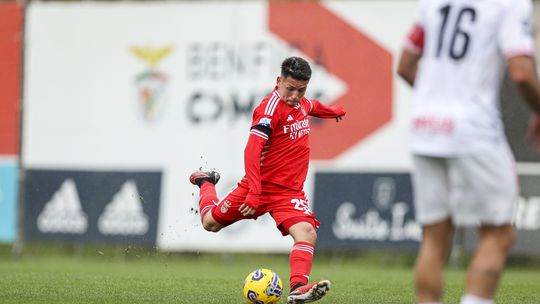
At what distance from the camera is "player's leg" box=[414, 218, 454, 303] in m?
5.03

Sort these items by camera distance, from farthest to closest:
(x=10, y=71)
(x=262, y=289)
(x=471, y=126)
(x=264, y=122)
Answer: (x=10, y=71), (x=264, y=122), (x=262, y=289), (x=471, y=126)

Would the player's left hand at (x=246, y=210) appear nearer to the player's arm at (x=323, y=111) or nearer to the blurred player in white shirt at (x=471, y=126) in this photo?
the player's arm at (x=323, y=111)

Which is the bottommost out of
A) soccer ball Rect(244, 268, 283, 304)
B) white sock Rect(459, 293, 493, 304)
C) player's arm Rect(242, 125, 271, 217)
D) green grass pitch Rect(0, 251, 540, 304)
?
green grass pitch Rect(0, 251, 540, 304)

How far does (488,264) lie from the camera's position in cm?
491

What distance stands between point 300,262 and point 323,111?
1.50 metres

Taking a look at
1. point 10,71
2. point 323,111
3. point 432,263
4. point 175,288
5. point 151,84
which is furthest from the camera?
point 10,71

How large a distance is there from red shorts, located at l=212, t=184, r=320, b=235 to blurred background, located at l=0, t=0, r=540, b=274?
6.30 metres

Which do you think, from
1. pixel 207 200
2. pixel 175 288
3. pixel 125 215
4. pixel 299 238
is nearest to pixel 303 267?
pixel 299 238

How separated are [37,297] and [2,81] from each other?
859cm

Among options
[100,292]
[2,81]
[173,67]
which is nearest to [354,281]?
[100,292]

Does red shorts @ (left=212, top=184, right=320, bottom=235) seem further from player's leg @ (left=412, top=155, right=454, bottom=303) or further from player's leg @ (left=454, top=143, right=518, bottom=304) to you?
player's leg @ (left=454, top=143, right=518, bottom=304)

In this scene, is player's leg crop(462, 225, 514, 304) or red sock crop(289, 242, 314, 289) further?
red sock crop(289, 242, 314, 289)

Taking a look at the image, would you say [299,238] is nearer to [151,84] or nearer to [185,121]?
[185,121]

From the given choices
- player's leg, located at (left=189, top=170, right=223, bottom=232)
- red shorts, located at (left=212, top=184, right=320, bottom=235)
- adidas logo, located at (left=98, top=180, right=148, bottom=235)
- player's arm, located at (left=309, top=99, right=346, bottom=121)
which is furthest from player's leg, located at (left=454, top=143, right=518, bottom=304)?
adidas logo, located at (left=98, top=180, right=148, bottom=235)
